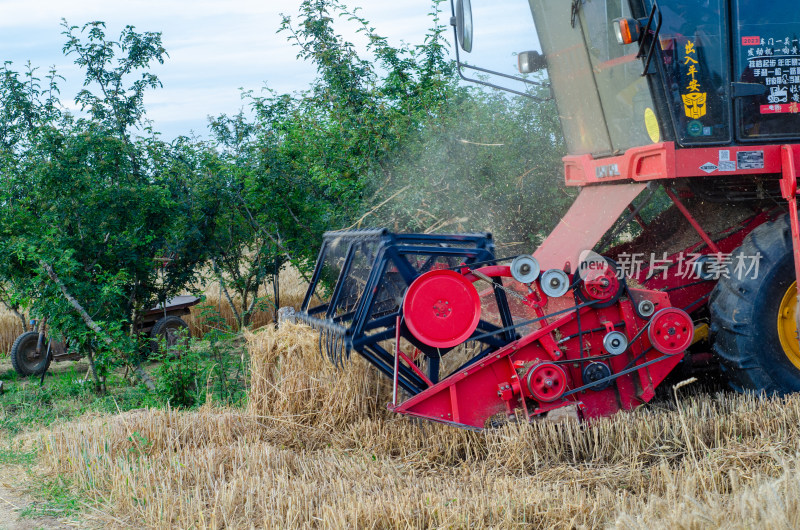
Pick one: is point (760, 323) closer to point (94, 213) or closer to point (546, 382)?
point (546, 382)

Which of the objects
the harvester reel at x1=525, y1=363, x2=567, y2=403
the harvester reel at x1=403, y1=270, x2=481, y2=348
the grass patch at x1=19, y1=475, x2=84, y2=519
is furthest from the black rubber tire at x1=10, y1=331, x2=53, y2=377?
the harvester reel at x1=525, y1=363, x2=567, y2=403

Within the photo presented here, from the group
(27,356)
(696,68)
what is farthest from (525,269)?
(27,356)

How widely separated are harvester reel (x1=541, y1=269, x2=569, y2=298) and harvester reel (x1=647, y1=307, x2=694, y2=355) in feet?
1.69

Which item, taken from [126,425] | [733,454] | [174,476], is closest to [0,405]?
[126,425]

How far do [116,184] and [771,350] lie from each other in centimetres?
526

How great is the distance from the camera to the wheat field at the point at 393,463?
2.86m

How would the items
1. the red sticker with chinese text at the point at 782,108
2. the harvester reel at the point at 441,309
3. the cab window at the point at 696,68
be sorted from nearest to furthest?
the harvester reel at the point at 441,309
the cab window at the point at 696,68
the red sticker with chinese text at the point at 782,108

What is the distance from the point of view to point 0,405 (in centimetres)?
643

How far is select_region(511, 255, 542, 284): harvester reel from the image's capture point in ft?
12.6

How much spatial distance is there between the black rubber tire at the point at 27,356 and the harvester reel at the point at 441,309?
18.7 feet

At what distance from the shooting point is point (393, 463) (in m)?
3.74

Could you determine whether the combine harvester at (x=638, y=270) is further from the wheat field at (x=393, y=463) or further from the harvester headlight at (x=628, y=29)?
the wheat field at (x=393, y=463)

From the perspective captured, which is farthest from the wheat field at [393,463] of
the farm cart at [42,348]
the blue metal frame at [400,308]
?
the farm cart at [42,348]

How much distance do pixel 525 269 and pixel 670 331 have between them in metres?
0.86
